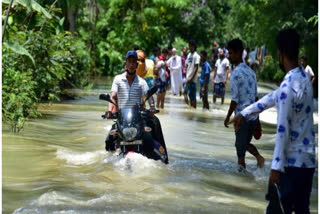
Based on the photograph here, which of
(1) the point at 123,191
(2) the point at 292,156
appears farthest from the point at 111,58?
(2) the point at 292,156

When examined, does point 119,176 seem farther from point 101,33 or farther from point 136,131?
point 101,33

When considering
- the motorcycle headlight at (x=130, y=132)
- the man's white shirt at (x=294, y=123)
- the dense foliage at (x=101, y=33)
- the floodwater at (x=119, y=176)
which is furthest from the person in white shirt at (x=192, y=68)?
the man's white shirt at (x=294, y=123)

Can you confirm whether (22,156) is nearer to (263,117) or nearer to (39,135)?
(39,135)

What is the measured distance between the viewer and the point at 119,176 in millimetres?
9641

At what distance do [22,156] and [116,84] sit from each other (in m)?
2.01

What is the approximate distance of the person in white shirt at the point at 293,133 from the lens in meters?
5.57

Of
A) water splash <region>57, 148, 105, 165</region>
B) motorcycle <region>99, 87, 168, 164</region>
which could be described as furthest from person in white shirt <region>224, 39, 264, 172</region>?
water splash <region>57, 148, 105, 165</region>

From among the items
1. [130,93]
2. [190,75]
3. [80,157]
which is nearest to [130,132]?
[130,93]

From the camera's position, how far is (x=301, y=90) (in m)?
5.59

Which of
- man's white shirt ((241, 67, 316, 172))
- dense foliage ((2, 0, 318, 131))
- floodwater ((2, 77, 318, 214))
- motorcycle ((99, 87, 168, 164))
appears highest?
dense foliage ((2, 0, 318, 131))

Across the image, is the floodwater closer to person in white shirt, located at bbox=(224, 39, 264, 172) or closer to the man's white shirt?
person in white shirt, located at bbox=(224, 39, 264, 172)

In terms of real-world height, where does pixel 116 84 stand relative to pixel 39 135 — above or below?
above

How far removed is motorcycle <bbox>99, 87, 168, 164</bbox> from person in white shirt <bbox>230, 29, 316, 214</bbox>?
12.4ft

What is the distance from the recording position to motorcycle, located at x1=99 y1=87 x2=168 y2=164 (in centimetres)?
938
